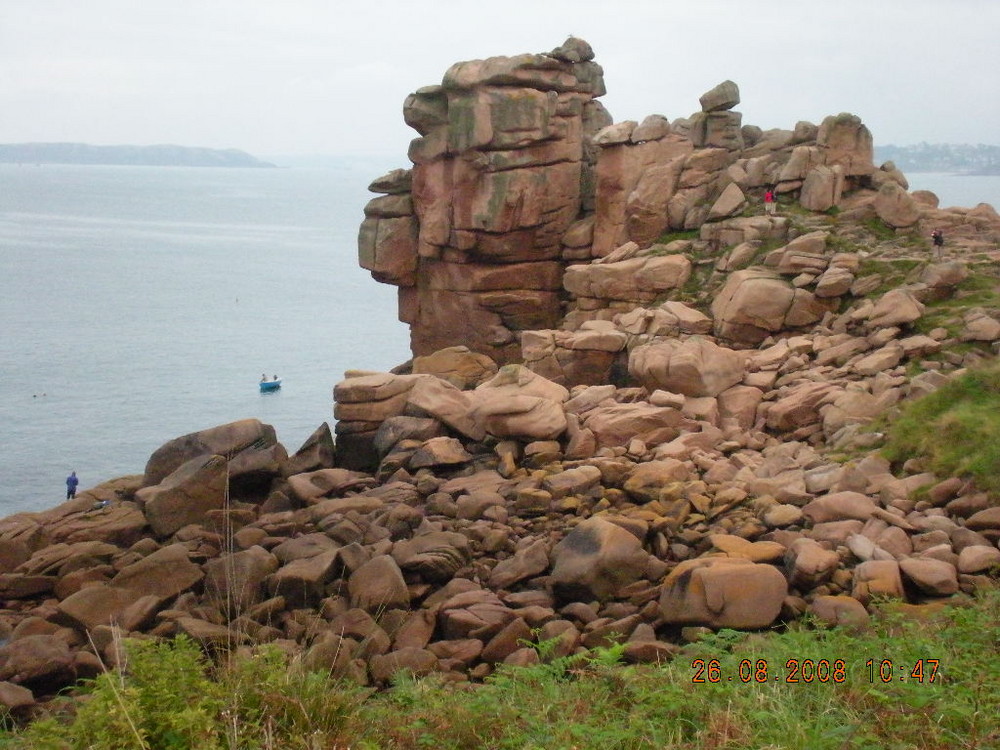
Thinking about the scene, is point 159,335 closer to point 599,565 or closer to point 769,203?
point 769,203

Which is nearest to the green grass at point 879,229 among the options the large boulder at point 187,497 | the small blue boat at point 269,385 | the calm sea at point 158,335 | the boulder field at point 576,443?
the boulder field at point 576,443

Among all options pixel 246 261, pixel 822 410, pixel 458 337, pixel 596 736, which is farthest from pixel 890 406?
pixel 246 261

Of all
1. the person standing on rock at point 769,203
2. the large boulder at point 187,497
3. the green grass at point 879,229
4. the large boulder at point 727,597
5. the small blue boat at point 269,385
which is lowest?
the small blue boat at point 269,385

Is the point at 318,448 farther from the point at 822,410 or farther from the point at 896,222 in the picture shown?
the point at 896,222

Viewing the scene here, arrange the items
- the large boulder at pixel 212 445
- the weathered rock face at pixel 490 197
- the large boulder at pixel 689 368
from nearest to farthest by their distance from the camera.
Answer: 1. the large boulder at pixel 212 445
2. the large boulder at pixel 689 368
3. the weathered rock face at pixel 490 197

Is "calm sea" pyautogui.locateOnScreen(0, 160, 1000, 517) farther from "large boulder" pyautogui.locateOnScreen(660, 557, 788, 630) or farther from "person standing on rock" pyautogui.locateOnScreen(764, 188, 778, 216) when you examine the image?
"large boulder" pyautogui.locateOnScreen(660, 557, 788, 630)

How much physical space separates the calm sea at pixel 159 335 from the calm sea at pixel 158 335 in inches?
5.3

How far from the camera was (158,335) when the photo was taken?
225 ft

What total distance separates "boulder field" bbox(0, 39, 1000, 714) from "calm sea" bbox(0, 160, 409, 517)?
625 inches

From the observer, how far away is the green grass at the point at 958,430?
42.5 feet

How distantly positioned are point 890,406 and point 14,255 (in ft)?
330

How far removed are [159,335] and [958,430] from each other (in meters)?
60.7

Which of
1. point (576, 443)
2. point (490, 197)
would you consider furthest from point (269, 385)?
point (576, 443)

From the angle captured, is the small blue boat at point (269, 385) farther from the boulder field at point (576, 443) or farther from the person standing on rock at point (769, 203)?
the person standing on rock at point (769, 203)
